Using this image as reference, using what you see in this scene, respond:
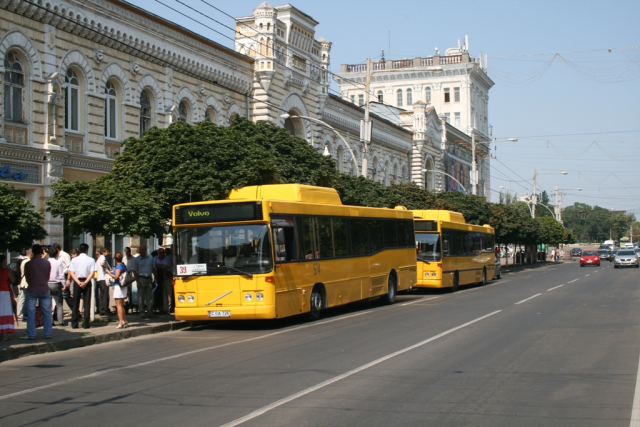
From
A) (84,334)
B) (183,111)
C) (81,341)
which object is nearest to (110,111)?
(183,111)

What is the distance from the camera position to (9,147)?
21.8m

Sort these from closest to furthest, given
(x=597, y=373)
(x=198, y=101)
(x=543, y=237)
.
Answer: (x=597, y=373) < (x=198, y=101) < (x=543, y=237)

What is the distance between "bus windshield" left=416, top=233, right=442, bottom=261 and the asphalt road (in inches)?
455

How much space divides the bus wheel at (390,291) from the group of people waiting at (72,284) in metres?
6.91

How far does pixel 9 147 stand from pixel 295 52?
1982cm

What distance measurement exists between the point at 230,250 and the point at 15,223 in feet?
15.8

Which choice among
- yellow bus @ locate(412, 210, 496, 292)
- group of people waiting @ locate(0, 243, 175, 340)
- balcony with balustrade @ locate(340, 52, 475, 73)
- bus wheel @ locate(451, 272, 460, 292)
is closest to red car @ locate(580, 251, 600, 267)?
balcony with balustrade @ locate(340, 52, 475, 73)

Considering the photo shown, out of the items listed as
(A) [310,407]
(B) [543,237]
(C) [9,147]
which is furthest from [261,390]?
(B) [543,237]

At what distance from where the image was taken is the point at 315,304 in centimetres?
1848

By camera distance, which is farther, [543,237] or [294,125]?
[543,237]

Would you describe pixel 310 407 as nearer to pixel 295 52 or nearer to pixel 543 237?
pixel 295 52

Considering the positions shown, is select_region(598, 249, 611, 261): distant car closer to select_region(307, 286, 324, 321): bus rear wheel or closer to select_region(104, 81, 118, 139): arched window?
select_region(104, 81, 118, 139): arched window

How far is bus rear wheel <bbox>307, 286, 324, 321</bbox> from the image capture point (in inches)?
720

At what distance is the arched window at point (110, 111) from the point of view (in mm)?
26719
